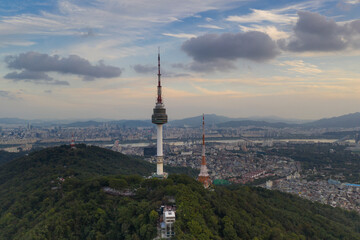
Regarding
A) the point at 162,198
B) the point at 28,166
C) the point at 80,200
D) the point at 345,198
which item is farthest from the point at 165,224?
the point at 345,198

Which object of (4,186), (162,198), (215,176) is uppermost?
(162,198)

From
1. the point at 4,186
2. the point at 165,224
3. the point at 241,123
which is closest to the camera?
the point at 165,224

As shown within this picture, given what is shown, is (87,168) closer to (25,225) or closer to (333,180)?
(25,225)

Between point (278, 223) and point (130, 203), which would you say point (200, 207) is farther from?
point (278, 223)

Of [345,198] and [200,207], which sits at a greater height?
[200,207]

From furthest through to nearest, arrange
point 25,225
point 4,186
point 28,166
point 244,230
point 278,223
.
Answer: point 28,166
point 4,186
point 278,223
point 25,225
point 244,230

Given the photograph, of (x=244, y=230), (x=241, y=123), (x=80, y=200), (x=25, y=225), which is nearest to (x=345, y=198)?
(x=244, y=230)

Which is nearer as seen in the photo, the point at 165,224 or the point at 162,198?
the point at 165,224
